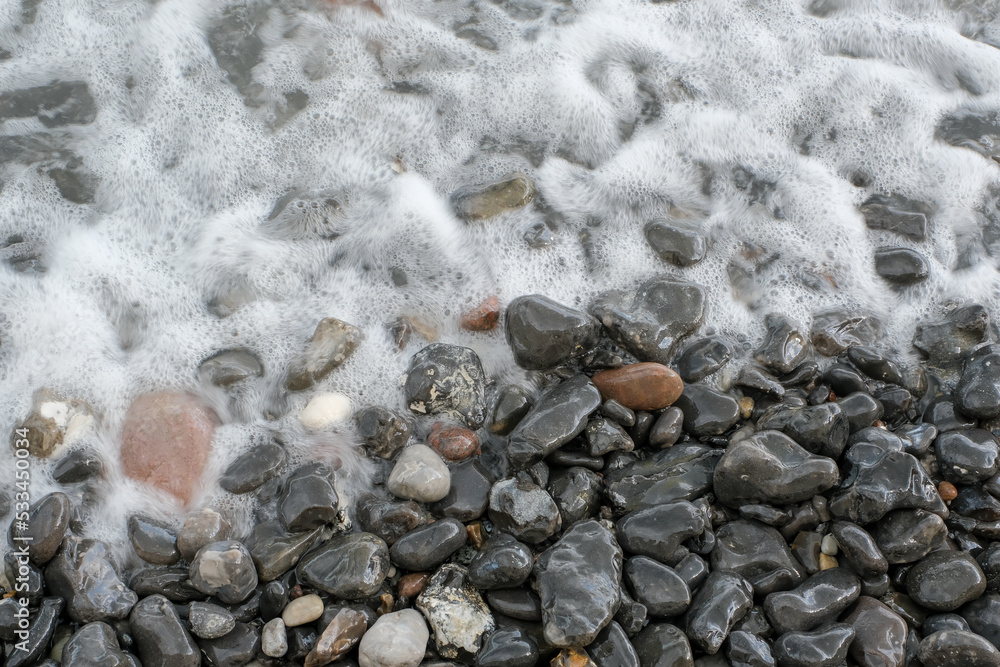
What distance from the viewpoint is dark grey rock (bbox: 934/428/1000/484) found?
248 centimetres

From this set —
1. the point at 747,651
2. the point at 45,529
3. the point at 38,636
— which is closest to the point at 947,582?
the point at 747,651

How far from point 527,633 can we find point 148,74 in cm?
354

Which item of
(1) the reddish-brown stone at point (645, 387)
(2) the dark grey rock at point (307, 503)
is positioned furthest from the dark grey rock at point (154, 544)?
(1) the reddish-brown stone at point (645, 387)

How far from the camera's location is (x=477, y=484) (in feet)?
8.24

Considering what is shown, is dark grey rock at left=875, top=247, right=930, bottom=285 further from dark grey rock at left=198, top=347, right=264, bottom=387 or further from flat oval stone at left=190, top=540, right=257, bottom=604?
flat oval stone at left=190, top=540, right=257, bottom=604

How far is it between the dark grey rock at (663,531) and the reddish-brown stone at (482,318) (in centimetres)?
104

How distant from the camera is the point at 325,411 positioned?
2713 millimetres

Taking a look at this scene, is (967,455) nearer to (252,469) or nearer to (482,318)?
(482,318)

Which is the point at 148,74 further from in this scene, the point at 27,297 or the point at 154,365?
the point at 154,365

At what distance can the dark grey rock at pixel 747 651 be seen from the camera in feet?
6.84

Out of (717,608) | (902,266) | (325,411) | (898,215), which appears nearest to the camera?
(717,608)

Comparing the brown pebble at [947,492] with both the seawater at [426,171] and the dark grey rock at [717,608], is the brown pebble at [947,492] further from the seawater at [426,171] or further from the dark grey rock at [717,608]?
the dark grey rock at [717,608]

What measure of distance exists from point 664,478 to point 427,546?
35.7 inches

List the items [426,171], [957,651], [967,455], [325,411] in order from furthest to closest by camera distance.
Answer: [426,171], [325,411], [967,455], [957,651]
